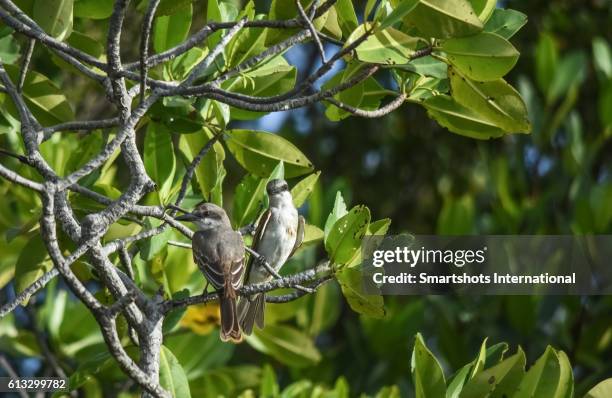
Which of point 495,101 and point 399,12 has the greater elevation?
point 399,12

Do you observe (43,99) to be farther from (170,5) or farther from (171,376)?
(171,376)

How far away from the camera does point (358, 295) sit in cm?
283

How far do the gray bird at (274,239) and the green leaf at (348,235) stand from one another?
0.61 metres

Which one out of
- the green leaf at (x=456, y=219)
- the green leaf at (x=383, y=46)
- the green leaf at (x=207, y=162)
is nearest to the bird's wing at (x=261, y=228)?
the green leaf at (x=207, y=162)

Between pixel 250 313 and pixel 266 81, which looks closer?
pixel 266 81

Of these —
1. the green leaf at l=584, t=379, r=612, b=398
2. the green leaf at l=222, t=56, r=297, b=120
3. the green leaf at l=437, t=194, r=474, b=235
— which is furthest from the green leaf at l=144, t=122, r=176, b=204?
the green leaf at l=437, t=194, r=474, b=235

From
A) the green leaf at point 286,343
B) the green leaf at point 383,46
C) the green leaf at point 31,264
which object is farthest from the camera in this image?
the green leaf at point 286,343

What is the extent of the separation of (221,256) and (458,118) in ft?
2.87

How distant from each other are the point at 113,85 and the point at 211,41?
2.15 feet

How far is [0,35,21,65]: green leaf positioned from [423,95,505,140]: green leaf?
155cm

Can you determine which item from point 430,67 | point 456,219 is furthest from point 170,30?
point 456,219

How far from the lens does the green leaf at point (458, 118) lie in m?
3.25

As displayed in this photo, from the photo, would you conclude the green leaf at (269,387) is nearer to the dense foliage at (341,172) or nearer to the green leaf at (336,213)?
the dense foliage at (341,172)

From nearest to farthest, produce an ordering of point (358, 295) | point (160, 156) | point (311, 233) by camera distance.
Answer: point (358, 295), point (160, 156), point (311, 233)
